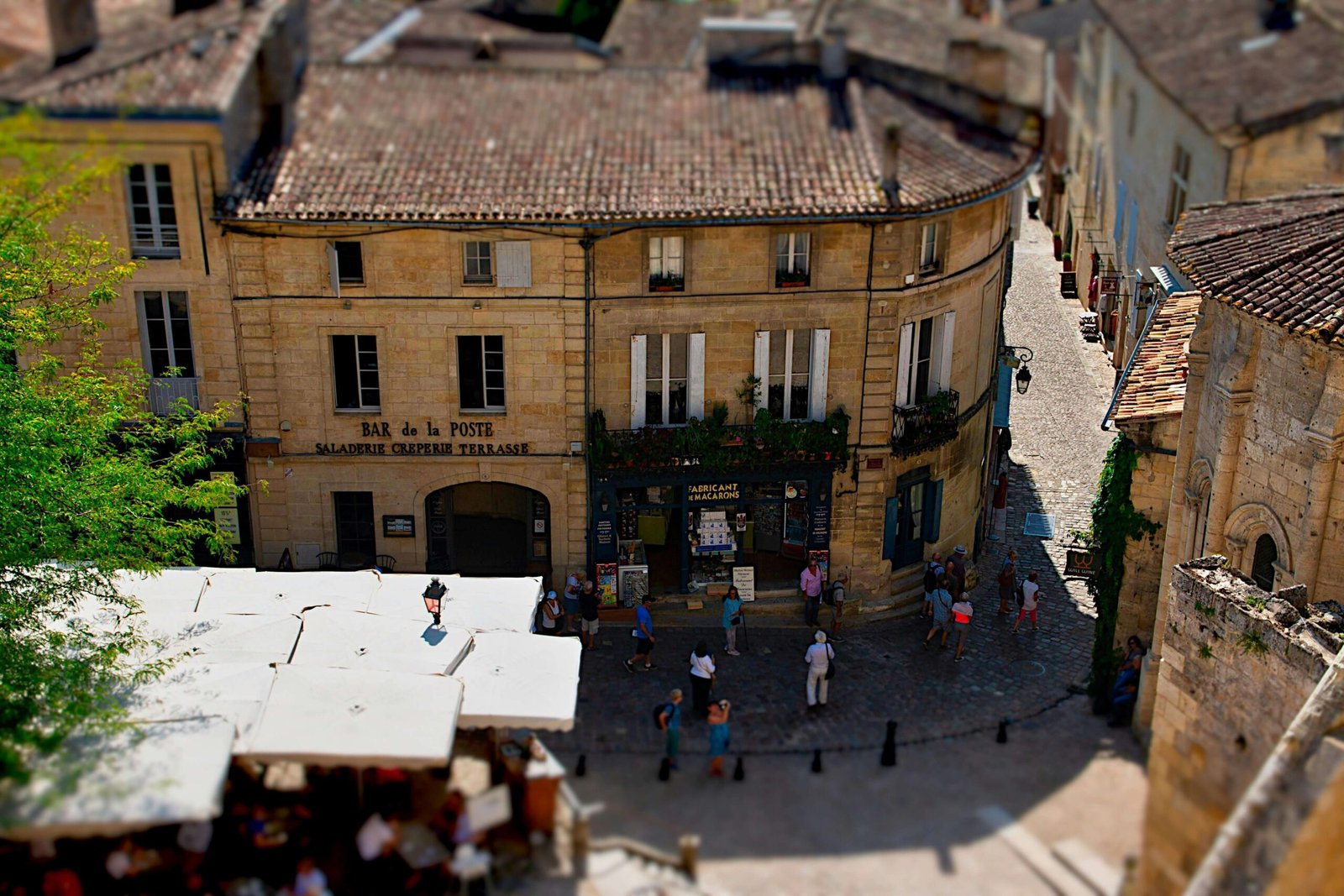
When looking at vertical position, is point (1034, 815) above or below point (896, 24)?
below

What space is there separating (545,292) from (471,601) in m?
6.47

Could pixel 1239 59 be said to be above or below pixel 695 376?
above

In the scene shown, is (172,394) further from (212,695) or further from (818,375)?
(818,375)

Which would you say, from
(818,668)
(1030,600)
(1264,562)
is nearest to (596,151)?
(818,668)

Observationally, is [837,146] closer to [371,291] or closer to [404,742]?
[371,291]

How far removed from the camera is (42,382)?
23797 millimetres

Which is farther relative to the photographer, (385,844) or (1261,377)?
(1261,377)

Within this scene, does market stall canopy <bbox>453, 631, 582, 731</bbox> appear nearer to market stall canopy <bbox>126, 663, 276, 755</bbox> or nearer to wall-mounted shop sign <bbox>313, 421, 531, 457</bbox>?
market stall canopy <bbox>126, 663, 276, 755</bbox>

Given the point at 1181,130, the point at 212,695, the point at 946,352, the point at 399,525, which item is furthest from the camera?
the point at 1181,130

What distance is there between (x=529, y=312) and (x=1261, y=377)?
12.8m

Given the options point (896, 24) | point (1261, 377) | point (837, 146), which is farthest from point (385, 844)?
point (896, 24)

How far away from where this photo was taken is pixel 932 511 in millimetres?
31656

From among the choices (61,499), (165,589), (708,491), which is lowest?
(708,491)

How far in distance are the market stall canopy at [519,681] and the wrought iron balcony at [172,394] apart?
8.81 meters
